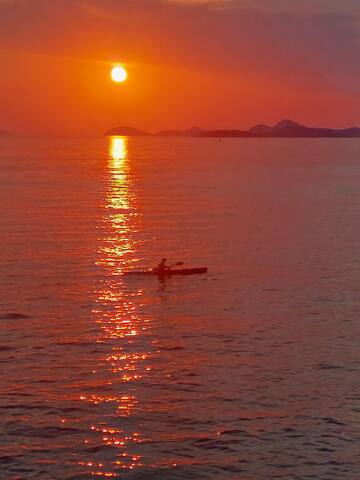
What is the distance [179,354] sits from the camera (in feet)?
132

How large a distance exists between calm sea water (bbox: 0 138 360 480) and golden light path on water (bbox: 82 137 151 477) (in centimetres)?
9

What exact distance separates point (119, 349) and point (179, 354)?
9.31 feet

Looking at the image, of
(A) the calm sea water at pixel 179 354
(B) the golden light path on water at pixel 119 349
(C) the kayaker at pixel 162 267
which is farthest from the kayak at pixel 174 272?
(B) the golden light path on water at pixel 119 349

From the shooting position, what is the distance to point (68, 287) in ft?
178

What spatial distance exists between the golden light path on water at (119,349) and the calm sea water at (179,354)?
93 mm

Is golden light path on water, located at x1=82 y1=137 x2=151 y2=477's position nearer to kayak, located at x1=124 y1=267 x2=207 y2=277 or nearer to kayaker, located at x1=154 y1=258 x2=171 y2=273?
kayak, located at x1=124 y1=267 x2=207 y2=277

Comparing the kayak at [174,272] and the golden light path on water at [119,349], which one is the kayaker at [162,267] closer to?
the kayak at [174,272]

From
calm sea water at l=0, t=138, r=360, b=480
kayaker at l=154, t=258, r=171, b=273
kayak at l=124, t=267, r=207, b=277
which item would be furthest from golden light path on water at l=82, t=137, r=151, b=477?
kayaker at l=154, t=258, r=171, b=273

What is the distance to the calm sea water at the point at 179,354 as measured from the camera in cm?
2909

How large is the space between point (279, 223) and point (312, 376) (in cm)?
5451

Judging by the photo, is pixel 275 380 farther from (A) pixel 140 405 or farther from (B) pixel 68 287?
(B) pixel 68 287

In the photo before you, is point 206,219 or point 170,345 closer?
point 170,345

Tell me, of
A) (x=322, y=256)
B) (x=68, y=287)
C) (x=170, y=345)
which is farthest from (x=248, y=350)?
(x=322, y=256)

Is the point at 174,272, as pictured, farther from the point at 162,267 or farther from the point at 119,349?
the point at 119,349
